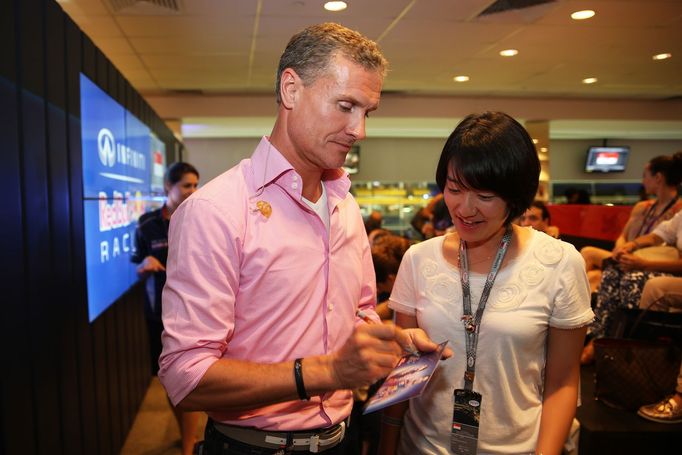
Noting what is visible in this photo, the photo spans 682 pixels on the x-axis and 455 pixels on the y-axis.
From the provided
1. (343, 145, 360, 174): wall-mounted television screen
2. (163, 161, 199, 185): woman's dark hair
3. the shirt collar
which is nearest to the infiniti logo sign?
(163, 161, 199, 185): woman's dark hair

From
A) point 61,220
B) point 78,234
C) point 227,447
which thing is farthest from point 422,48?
point 227,447

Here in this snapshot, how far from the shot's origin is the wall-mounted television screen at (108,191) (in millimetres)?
2715

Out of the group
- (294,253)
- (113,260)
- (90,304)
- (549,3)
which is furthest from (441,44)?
(294,253)

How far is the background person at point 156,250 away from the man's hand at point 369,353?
8.75 ft

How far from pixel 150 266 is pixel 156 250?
221 millimetres

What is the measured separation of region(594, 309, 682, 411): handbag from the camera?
2770 mm

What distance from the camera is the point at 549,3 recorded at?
472 centimetres

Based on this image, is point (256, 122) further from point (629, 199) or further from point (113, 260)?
point (629, 199)

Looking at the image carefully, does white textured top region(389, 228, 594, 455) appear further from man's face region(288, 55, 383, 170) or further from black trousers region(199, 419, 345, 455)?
man's face region(288, 55, 383, 170)

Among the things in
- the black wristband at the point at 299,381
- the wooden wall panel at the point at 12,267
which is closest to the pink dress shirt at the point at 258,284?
the black wristband at the point at 299,381

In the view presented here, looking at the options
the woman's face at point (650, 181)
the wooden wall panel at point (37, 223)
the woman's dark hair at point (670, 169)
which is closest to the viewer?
the wooden wall panel at point (37, 223)

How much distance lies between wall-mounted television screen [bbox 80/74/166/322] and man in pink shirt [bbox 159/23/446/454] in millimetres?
1773

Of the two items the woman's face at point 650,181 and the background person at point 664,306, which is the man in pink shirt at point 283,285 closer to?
the background person at point 664,306

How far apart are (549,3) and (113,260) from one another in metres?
4.18
